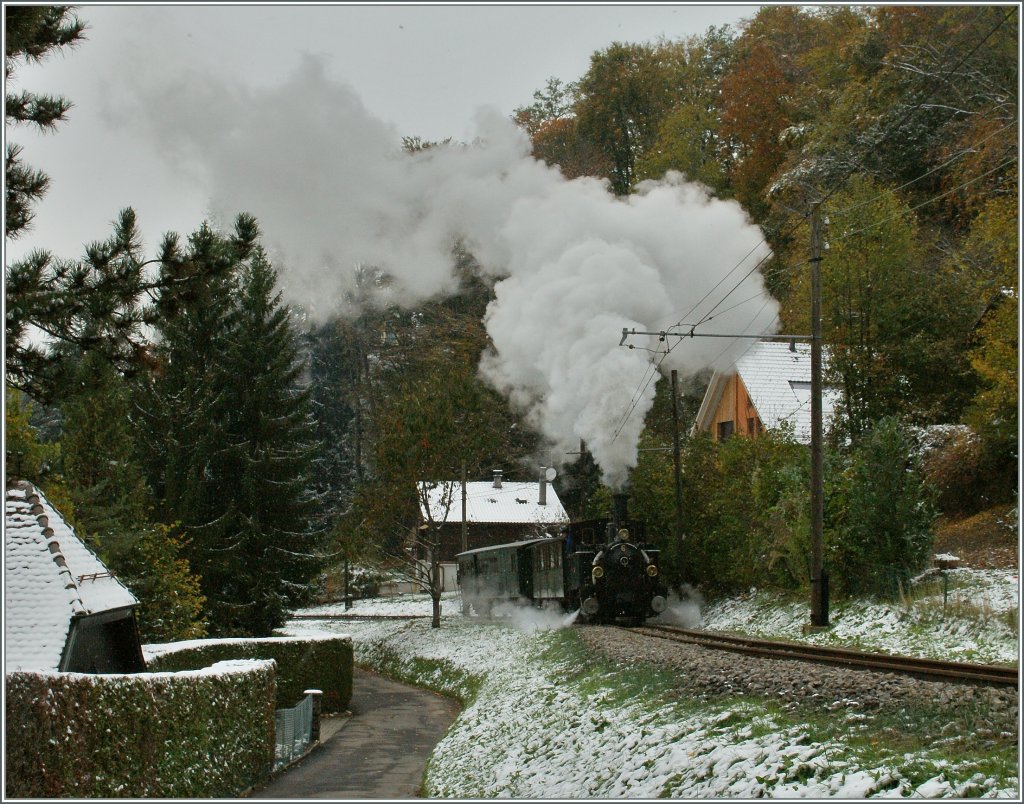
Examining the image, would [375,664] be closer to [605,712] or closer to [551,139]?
[605,712]

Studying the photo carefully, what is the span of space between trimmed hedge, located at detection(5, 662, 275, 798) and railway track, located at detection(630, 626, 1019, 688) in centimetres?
725

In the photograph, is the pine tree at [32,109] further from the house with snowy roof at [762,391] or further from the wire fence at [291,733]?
the house with snowy roof at [762,391]

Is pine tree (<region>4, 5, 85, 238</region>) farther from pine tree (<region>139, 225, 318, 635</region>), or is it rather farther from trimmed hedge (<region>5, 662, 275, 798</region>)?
pine tree (<region>139, 225, 318, 635</region>)

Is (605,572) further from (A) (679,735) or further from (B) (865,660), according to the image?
(A) (679,735)

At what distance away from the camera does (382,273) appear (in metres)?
55.8

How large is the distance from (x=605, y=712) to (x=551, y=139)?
49.6 metres

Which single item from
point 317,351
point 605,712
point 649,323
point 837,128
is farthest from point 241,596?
point 317,351

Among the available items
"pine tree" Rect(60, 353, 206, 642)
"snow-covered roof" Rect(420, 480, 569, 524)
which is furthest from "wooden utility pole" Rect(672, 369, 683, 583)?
"snow-covered roof" Rect(420, 480, 569, 524)

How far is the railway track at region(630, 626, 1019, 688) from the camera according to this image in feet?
39.6

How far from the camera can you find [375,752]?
18.8 m

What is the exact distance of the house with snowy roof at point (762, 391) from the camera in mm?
38719

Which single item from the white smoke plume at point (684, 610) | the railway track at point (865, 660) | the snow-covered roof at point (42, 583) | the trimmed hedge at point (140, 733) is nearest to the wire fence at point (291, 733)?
the trimmed hedge at point (140, 733)

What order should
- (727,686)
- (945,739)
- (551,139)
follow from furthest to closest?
(551,139)
(727,686)
(945,739)

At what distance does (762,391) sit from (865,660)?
2536 cm
